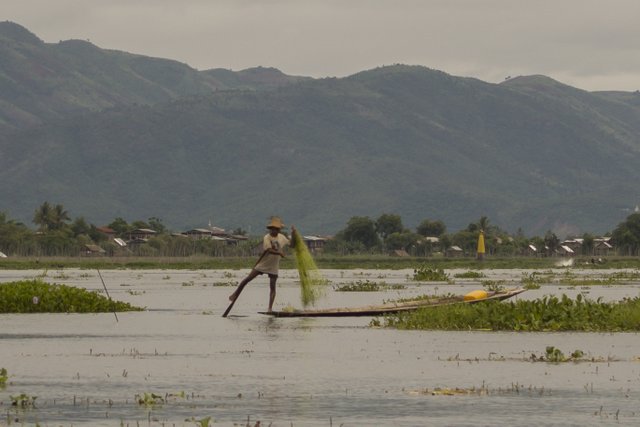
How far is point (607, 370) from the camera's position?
2203 centimetres

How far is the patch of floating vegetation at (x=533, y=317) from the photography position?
30.2 meters

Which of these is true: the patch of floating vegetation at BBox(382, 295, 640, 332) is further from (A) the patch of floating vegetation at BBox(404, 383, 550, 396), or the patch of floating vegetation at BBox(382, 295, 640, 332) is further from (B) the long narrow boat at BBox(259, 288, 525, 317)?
(A) the patch of floating vegetation at BBox(404, 383, 550, 396)

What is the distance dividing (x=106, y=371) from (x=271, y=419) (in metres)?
5.96

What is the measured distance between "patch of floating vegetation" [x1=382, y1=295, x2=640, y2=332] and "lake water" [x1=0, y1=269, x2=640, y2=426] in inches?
36.7

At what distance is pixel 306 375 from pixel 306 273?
14.8 meters

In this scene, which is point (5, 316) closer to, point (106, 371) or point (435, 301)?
point (435, 301)

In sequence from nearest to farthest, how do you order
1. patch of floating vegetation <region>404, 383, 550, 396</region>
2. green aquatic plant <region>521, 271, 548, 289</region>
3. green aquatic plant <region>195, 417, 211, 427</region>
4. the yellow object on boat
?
green aquatic plant <region>195, 417, 211, 427</region> → patch of floating vegetation <region>404, 383, 550, 396</region> → the yellow object on boat → green aquatic plant <region>521, 271, 548, 289</region>

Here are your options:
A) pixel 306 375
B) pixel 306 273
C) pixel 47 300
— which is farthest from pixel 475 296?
pixel 306 375

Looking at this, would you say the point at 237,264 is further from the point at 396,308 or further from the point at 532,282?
the point at 396,308

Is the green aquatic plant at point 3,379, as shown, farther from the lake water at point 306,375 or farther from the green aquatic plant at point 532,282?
the green aquatic plant at point 532,282

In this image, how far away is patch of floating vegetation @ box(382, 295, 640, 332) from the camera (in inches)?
1190

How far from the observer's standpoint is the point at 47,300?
37906mm

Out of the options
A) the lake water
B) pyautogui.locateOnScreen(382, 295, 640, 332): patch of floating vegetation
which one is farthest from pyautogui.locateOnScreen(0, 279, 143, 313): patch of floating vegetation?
pyautogui.locateOnScreen(382, 295, 640, 332): patch of floating vegetation

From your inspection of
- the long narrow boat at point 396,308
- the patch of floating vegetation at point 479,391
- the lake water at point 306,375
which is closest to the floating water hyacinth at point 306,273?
the long narrow boat at point 396,308
